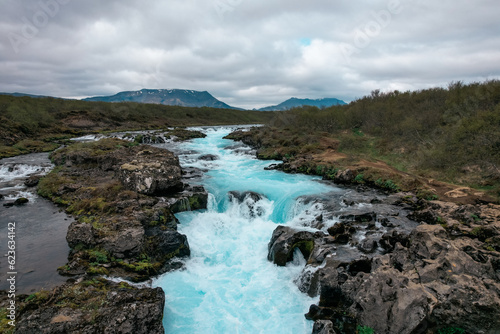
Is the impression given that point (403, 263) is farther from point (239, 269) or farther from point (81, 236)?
point (81, 236)

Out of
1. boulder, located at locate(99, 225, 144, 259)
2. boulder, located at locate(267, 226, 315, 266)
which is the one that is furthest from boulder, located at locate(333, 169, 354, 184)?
boulder, located at locate(99, 225, 144, 259)

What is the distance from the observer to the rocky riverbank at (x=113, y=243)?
7.70 m

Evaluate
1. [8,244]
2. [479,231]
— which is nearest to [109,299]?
[8,244]

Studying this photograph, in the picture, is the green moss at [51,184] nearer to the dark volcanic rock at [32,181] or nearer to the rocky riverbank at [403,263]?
the dark volcanic rock at [32,181]

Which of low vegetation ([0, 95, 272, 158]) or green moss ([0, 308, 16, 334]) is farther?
low vegetation ([0, 95, 272, 158])

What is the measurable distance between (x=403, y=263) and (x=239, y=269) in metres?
7.06

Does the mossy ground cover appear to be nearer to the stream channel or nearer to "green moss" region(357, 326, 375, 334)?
the stream channel

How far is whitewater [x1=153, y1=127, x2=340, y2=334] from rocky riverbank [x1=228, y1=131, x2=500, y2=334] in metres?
0.92

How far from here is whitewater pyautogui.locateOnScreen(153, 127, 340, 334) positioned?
9.49m

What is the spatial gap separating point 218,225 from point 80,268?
26.1 ft

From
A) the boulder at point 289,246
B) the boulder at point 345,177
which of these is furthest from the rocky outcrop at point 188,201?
the boulder at point 345,177

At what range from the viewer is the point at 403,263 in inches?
375

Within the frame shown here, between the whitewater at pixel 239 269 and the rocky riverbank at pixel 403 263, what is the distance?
0.92 metres

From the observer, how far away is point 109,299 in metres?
8.27
